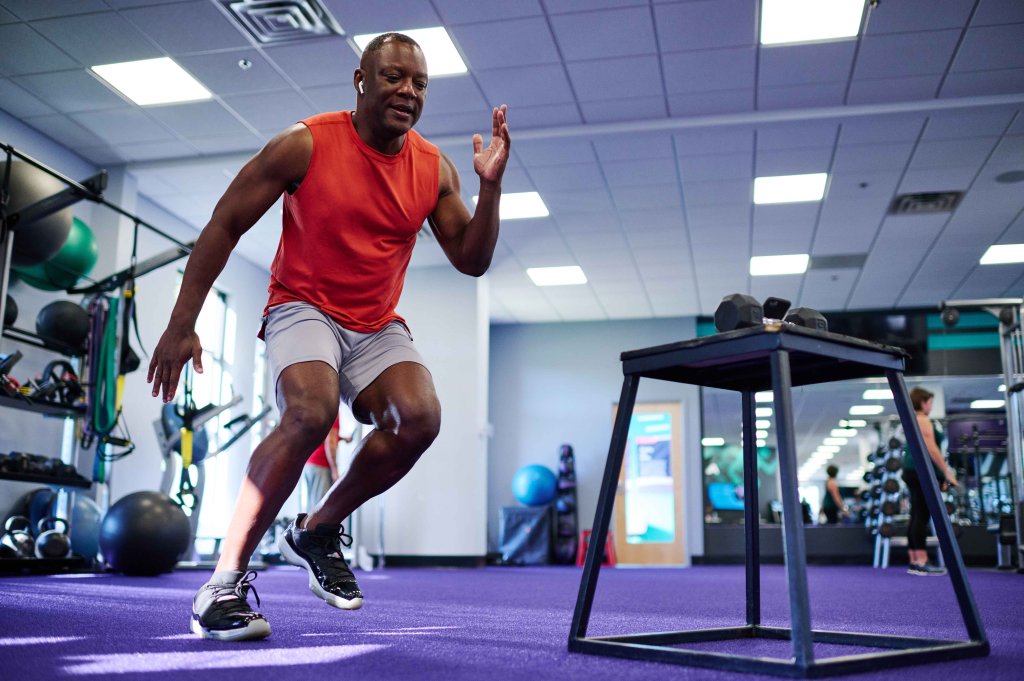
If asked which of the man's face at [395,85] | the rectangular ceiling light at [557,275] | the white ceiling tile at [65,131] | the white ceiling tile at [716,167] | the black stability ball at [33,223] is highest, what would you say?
the white ceiling tile at [65,131]

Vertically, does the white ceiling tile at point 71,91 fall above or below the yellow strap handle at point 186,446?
above

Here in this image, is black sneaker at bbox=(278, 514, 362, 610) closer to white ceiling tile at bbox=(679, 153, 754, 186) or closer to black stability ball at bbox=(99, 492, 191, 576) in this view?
black stability ball at bbox=(99, 492, 191, 576)

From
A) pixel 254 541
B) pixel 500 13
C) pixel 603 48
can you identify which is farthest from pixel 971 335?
pixel 254 541

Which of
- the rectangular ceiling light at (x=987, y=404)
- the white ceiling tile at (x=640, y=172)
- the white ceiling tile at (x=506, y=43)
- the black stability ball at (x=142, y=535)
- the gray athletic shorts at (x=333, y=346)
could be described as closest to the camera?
the gray athletic shorts at (x=333, y=346)

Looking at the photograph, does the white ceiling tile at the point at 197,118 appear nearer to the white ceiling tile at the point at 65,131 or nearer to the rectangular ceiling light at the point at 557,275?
the white ceiling tile at the point at 65,131

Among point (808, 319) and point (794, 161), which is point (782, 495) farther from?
point (794, 161)

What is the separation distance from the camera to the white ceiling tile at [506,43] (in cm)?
507

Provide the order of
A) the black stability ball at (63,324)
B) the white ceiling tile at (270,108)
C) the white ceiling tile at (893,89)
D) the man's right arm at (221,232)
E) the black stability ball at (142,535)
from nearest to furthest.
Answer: the man's right arm at (221,232) → the black stability ball at (142,535) → the black stability ball at (63,324) → the white ceiling tile at (893,89) → the white ceiling tile at (270,108)

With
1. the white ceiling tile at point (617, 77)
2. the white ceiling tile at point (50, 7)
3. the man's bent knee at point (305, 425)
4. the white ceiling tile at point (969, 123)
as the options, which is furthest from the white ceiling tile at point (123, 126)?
the white ceiling tile at point (969, 123)

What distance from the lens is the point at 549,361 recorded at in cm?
1211

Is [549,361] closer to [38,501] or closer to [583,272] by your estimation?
[583,272]

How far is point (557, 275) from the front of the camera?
10.1m

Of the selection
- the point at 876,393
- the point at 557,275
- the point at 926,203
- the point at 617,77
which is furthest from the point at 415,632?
the point at 876,393

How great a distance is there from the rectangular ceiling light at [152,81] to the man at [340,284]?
404 centimetres
